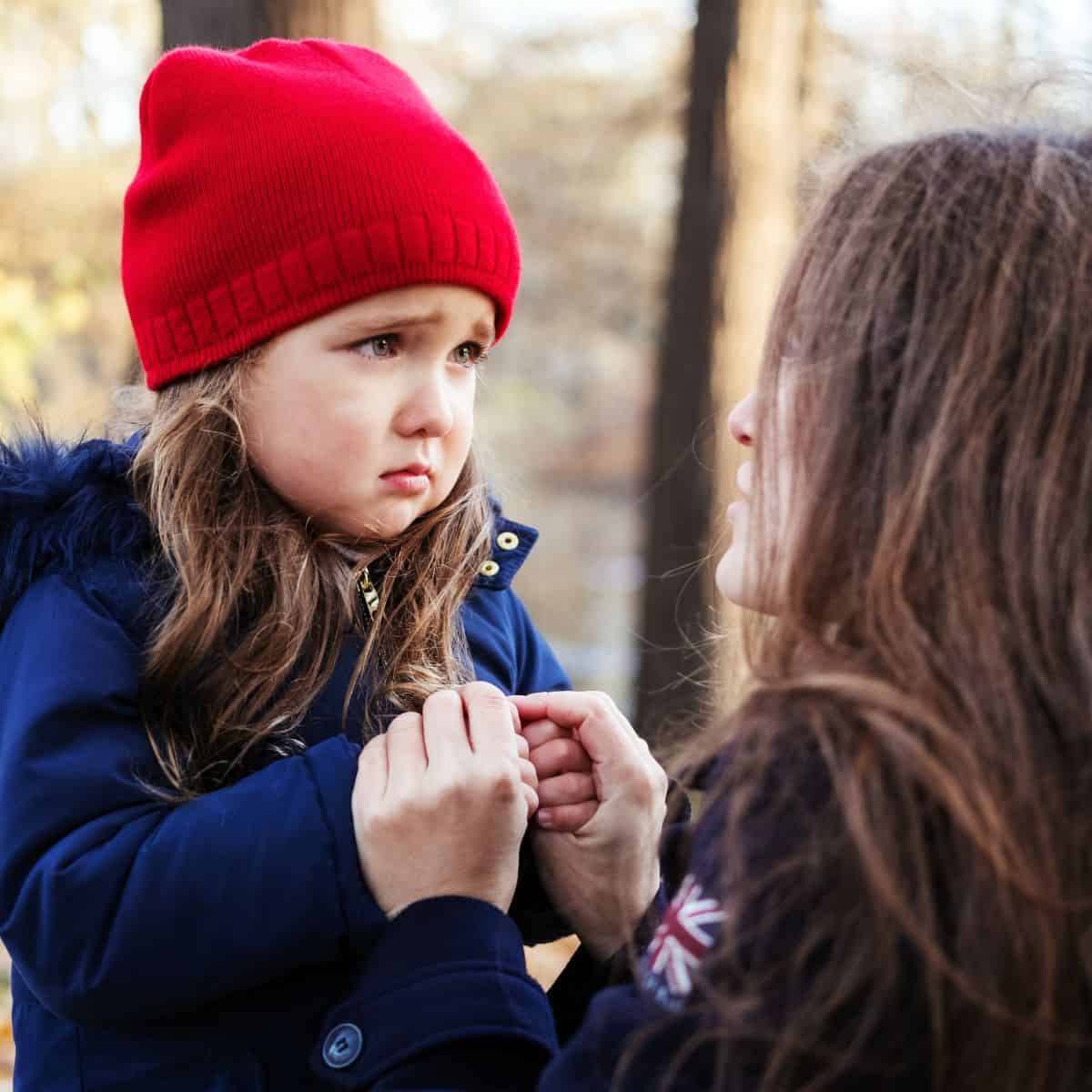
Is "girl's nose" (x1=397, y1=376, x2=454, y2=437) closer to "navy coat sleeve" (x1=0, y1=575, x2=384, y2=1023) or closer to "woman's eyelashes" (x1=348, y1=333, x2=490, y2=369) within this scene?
"woman's eyelashes" (x1=348, y1=333, x2=490, y2=369)

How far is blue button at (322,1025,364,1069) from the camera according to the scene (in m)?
1.50

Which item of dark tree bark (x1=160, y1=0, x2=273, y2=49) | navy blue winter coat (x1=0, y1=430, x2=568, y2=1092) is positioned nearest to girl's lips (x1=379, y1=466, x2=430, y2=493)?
navy blue winter coat (x1=0, y1=430, x2=568, y2=1092)

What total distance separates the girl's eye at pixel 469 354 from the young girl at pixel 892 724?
1.97 feet

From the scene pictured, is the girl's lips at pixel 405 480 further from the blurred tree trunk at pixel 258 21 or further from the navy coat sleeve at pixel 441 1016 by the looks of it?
the blurred tree trunk at pixel 258 21

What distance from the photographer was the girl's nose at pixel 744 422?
5.31ft

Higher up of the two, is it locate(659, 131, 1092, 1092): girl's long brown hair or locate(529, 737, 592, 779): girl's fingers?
locate(659, 131, 1092, 1092): girl's long brown hair

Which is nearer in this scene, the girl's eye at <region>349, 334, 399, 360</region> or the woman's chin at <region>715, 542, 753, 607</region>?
the woman's chin at <region>715, 542, 753, 607</region>

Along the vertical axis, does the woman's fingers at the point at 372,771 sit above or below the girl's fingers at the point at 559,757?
above

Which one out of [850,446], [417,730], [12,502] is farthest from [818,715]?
[12,502]

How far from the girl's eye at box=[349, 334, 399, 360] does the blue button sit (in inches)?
35.9

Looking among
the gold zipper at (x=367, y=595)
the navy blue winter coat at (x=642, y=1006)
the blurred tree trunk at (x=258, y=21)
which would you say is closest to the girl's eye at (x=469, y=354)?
the gold zipper at (x=367, y=595)

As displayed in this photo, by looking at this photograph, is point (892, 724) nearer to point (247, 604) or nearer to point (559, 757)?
point (559, 757)

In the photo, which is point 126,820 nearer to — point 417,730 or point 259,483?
point 417,730

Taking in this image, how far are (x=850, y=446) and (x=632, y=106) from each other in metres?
8.18
